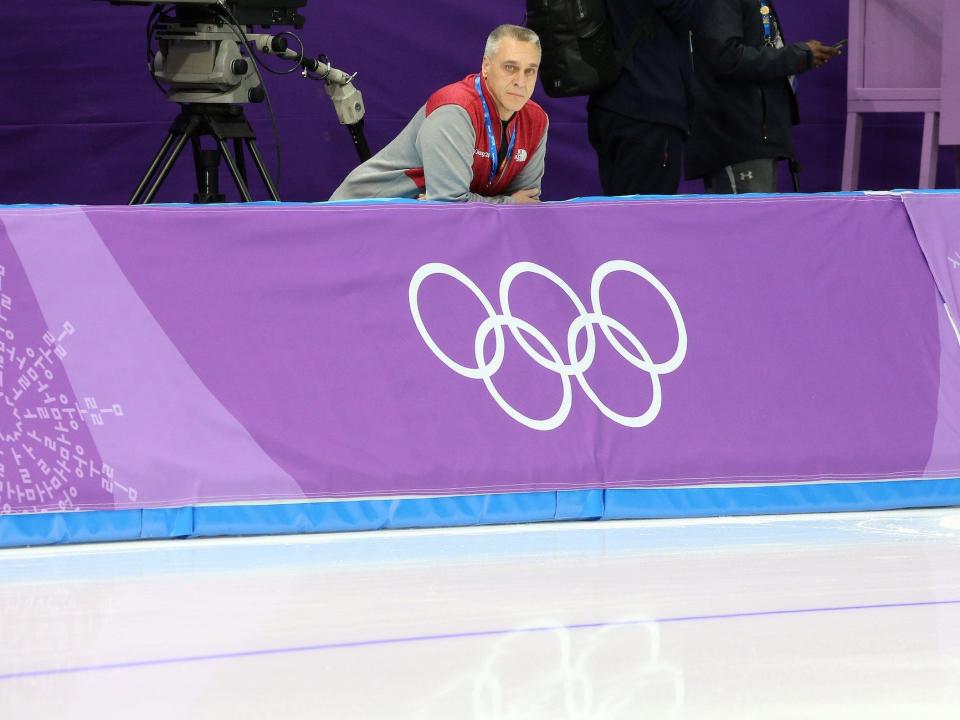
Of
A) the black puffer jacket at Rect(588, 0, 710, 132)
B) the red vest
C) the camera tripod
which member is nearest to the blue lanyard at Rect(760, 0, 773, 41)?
the black puffer jacket at Rect(588, 0, 710, 132)

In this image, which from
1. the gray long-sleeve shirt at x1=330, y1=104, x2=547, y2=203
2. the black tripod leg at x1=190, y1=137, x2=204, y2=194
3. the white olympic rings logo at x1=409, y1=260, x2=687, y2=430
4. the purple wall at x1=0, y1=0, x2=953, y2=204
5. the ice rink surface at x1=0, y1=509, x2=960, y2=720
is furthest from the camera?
the purple wall at x1=0, y1=0, x2=953, y2=204

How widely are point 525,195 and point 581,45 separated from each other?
2.26 ft

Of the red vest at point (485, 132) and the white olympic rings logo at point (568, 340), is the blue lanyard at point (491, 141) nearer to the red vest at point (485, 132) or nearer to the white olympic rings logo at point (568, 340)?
the red vest at point (485, 132)

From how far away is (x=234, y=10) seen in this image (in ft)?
14.7

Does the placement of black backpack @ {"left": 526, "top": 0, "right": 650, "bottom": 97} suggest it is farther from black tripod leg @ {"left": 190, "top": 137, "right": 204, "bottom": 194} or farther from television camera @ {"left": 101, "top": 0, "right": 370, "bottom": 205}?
black tripod leg @ {"left": 190, "top": 137, "right": 204, "bottom": 194}

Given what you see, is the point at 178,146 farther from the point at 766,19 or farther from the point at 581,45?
the point at 766,19

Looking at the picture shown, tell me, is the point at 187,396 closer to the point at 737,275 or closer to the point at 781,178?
the point at 737,275

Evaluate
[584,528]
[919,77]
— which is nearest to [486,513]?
[584,528]

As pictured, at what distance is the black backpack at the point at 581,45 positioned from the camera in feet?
14.5

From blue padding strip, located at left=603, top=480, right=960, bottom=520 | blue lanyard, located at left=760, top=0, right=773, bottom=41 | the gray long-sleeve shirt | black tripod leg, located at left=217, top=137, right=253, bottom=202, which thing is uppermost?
blue lanyard, located at left=760, top=0, right=773, bottom=41

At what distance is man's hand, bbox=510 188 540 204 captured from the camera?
395cm

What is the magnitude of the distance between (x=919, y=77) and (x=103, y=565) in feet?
13.4

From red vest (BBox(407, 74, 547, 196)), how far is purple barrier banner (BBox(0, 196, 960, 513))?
1.92 feet

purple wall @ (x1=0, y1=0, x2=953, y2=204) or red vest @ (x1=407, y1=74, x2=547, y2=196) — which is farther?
purple wall @ (x1=0, y1=0, x2=953, y2=204)
